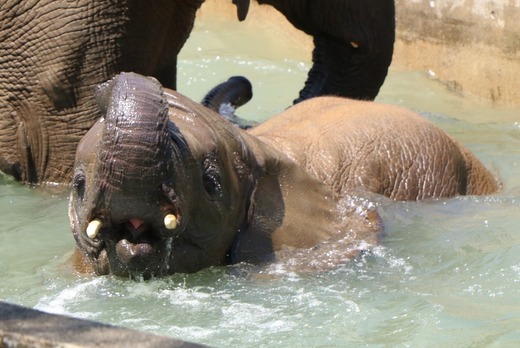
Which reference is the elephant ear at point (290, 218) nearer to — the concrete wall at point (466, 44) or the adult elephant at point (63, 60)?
the adult elephant at point (63, 60)

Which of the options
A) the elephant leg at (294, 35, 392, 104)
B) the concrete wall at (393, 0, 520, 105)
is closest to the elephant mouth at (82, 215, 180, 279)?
the elephant leg at (294, 35, 392, 104)

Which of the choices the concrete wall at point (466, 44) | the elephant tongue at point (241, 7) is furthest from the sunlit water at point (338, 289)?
the concrete wall at point (466, 44)

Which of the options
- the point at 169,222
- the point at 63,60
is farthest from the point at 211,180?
the point at 63,60

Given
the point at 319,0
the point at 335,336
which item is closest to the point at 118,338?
the point at 335,336

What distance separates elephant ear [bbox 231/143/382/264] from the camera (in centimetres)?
514

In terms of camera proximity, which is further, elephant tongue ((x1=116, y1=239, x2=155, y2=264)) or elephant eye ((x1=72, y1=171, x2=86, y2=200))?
elephant eye ((x1=72, y1=171, x2=86, y2=200))

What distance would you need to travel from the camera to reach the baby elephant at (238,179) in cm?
436

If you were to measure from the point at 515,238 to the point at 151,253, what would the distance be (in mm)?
1793

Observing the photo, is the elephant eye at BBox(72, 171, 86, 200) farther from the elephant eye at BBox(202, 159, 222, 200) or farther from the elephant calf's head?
the elephant eye at BBox(202, 159, 222, 200)

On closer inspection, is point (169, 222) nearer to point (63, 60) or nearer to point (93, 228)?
point (93, 228)

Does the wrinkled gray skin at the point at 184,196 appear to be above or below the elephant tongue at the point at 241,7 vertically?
below

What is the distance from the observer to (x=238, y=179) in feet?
16.5

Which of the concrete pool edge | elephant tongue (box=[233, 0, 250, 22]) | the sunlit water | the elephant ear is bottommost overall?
the sunlit water

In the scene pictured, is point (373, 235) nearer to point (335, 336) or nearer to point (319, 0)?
point (335, 336)
